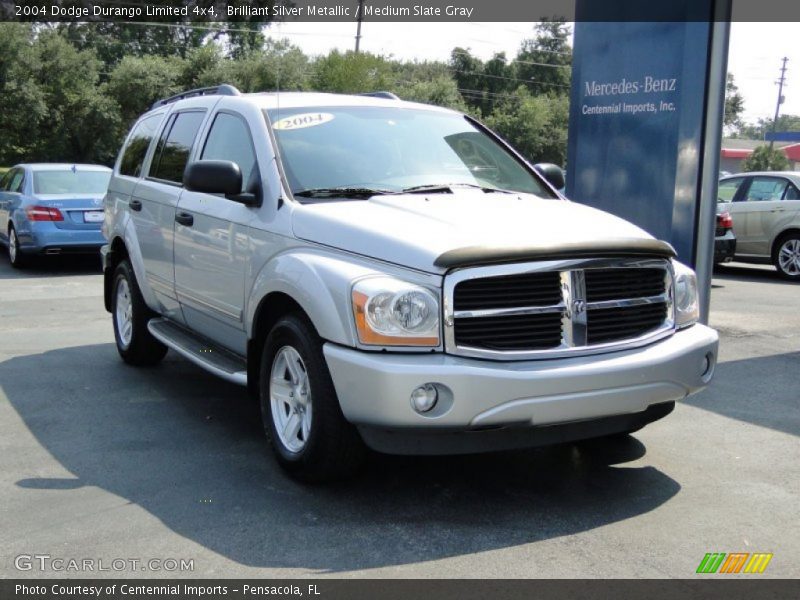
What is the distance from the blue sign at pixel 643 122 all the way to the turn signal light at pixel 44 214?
26.5 ft

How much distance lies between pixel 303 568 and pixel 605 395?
1523 millimetres

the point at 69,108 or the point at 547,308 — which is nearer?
the point at 547,308

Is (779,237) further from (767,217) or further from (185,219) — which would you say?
(185,219)

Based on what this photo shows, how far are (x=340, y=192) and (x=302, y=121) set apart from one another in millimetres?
686

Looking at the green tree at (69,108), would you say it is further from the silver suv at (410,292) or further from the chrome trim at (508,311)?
the chrome trim at (508,311)

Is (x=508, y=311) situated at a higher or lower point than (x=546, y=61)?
lower

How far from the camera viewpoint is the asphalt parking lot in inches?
156

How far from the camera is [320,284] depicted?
446 centimetres

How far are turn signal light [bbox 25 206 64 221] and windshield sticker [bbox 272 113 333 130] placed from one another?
30.0 feet

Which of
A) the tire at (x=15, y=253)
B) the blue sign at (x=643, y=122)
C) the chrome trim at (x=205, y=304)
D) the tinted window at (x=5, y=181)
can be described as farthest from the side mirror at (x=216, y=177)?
the tinted window at (x=5, y=181)

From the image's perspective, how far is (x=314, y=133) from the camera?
5.62 m

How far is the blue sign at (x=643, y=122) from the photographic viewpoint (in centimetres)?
766

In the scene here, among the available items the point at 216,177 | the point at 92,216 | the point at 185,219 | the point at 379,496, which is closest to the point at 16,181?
the point at 92,216

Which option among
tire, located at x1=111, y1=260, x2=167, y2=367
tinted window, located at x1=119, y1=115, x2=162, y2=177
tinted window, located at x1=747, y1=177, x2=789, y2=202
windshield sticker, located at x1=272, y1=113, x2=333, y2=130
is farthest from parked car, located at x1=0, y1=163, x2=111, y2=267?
tinted window, located at x1=747, y1=177, x2=789, y2=202
